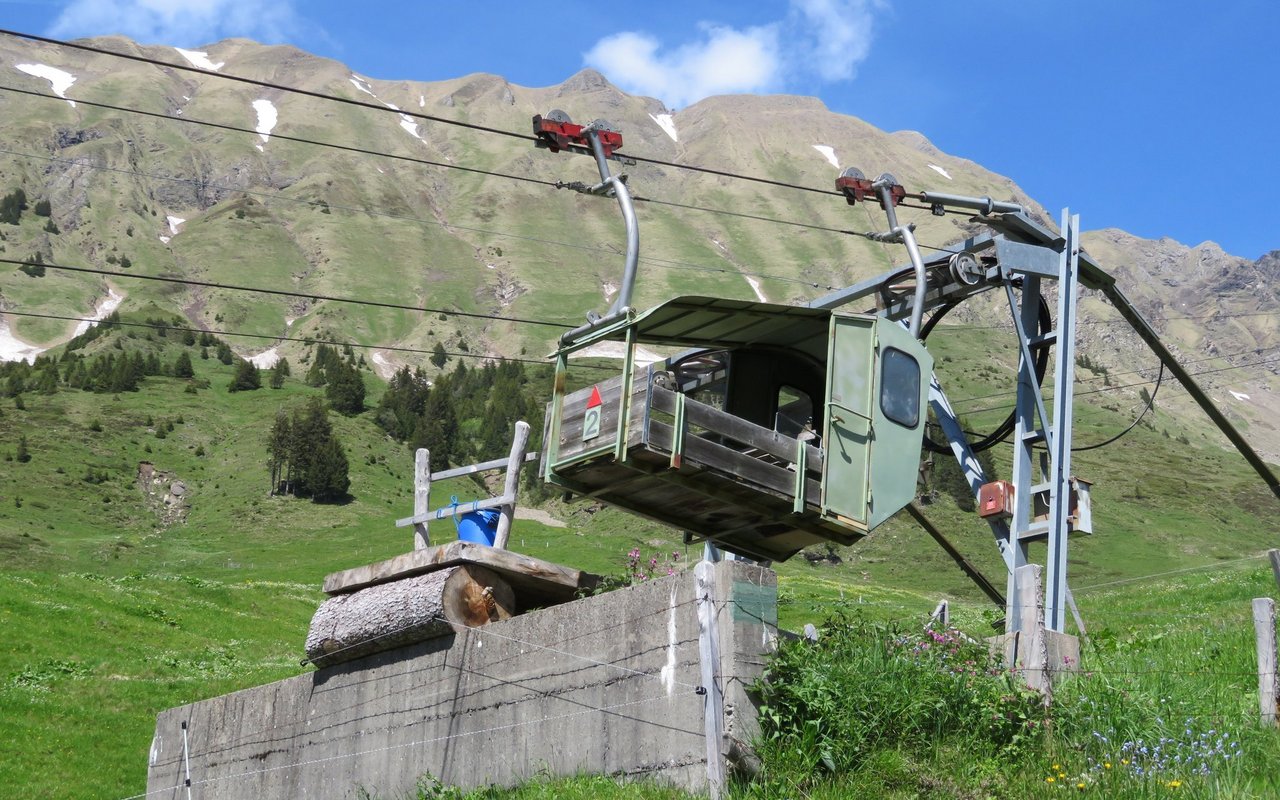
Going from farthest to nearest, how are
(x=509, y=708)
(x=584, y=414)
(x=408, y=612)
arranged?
1. (x=584, y=414)
2. (x=408, y=612)
3. (x=509, y=708)

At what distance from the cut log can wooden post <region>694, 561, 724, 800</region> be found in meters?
3.19

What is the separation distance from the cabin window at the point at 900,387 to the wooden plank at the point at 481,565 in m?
3.61

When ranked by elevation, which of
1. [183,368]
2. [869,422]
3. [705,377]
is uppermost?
[183,368]

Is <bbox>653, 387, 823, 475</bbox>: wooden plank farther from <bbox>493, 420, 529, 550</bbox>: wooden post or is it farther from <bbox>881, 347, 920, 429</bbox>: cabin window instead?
<bbox>493, 420, 529, 550</bbox>: wooden post

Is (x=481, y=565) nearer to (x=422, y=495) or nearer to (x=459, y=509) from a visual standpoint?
(x=459, y=509)

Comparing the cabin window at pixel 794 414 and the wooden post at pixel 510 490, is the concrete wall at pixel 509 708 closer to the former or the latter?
the wooden post at pixel 510 490

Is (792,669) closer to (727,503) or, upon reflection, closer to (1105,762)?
(1105,762)

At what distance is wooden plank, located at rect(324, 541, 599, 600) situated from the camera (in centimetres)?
1372

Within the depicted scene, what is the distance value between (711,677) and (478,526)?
5.07 meters

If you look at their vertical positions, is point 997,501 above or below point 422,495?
above

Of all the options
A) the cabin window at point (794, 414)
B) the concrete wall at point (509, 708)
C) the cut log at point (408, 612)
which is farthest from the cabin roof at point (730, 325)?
the concrete wall at point (509, 708)

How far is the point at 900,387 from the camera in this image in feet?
50.7

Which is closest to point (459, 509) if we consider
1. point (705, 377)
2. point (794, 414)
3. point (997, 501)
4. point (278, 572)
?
point (705, 377)

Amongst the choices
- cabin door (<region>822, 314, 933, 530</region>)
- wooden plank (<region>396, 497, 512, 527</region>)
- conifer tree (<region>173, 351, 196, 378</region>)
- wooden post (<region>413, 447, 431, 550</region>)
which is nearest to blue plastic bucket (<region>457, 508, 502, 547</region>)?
wooden plank (<region>396, 497, 512, 527</region>)
